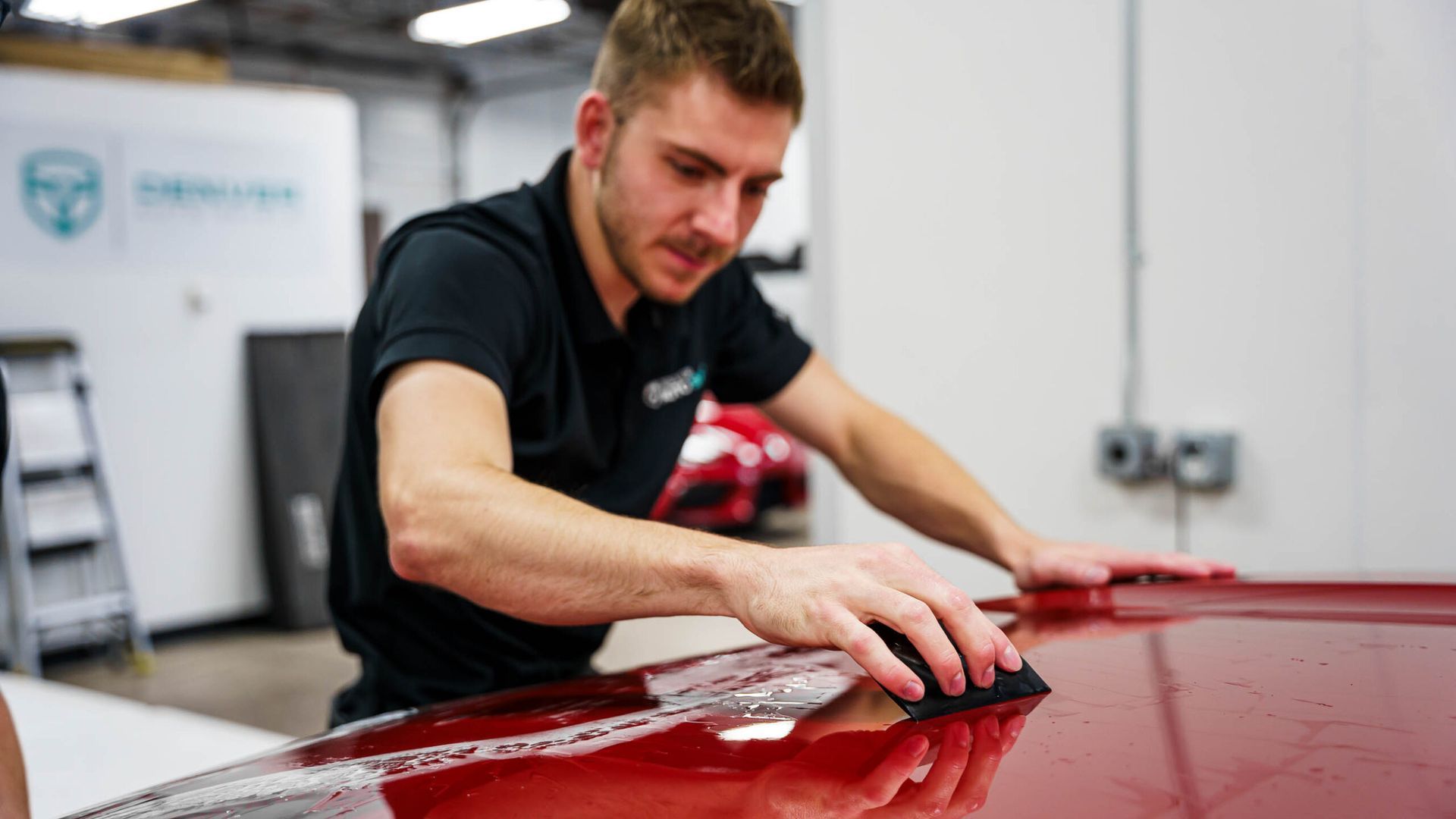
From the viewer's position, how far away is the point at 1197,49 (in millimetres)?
2258

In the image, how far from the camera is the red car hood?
0.62 metres

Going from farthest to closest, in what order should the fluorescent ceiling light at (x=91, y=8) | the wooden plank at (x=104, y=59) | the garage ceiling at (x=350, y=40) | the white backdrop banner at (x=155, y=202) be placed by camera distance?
the garage ceiling at (x=350, y=40), the fluorescent ceiling light at (x=91, y=8), the wooden plank at (x=104, y=59), the white backdrop banner at (x=155, y=202)

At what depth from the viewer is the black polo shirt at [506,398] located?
4.02ft

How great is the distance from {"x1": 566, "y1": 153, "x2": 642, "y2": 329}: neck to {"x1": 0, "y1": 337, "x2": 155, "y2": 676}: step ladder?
3.94 m

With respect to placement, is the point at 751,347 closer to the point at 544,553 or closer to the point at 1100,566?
the point at 1100,566

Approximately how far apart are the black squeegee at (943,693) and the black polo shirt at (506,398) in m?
0.55

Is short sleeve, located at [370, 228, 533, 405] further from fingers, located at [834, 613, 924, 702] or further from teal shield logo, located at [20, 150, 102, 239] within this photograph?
teal shield logo, located at [20, 150, 102, 239]

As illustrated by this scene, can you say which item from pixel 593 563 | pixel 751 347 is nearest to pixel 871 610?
pixel 593 563

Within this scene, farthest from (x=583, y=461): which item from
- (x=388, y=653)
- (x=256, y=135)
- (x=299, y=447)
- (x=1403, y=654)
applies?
(x=256, y=135)

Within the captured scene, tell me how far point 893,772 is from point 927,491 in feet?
3.23

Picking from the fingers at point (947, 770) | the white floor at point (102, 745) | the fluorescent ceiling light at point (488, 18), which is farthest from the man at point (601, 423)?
the fluorescent ceiling light at point (488, 18)

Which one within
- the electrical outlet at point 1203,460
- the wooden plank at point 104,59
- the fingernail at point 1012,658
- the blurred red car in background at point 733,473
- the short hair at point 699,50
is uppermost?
the wooden plank at point 104,59

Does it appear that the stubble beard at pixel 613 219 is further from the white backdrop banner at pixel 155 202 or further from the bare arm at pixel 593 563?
the white backdrop banner at pixel 155 202

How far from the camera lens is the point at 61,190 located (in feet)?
15.7
